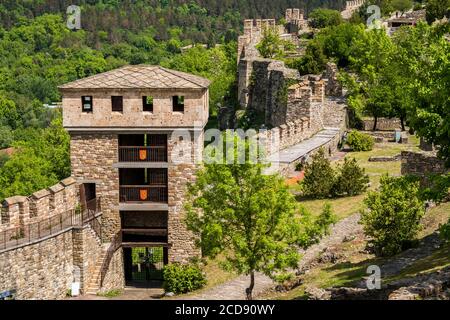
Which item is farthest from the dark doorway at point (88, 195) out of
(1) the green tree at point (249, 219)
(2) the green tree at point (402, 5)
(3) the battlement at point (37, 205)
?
(2) the green tree at point (402, 5)

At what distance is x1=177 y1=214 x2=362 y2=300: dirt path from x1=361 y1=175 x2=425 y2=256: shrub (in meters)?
2.24

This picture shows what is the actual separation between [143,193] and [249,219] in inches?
279

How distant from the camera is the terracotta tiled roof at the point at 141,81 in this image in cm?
2942

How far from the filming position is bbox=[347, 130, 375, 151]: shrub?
4081 centimetres

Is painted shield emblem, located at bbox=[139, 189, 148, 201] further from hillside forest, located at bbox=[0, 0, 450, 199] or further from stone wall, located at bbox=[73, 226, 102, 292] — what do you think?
hillside forest, located at bbox=[0, 0, 450, 199]

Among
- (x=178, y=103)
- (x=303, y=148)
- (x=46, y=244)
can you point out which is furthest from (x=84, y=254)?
(x=303, y=148)

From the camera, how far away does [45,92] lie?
489 ft

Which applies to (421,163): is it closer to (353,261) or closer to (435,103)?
(353,261)

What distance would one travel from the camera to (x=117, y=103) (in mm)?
29875

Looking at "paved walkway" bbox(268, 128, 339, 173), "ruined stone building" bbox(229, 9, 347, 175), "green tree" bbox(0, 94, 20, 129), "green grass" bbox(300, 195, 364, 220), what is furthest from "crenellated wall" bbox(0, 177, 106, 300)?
"green tree" bbox(0, 94, 20, 129)

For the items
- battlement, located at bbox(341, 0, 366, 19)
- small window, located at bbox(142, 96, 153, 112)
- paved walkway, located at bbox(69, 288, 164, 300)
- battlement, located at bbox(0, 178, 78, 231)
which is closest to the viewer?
battlement, located at bbox(0, 178, 78, 231)
